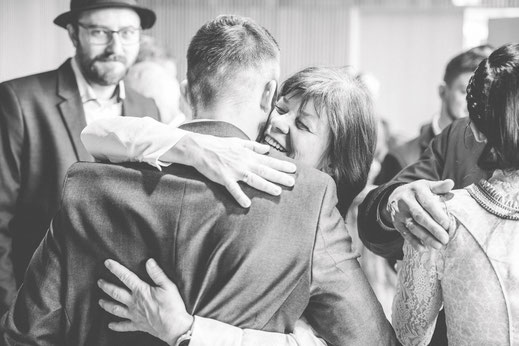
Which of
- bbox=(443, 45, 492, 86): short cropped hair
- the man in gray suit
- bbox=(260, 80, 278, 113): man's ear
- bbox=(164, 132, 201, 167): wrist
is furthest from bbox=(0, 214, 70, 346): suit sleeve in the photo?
bbox=(443, 45, 492, 86): short cropped hair

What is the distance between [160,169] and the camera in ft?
5.18

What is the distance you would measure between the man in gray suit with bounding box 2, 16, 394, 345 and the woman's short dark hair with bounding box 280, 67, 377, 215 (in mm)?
289

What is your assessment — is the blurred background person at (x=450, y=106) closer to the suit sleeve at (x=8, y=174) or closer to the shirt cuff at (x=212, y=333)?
the suit sleeve at (x=8, y=174)

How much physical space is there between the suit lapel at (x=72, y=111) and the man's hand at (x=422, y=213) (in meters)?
1.52

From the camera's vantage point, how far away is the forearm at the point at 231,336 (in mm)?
1534

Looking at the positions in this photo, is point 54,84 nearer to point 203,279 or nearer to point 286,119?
point 286,119

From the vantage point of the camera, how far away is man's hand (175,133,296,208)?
1.54 meters

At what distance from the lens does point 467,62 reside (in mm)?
3523

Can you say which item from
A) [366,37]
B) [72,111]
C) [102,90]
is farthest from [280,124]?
[366,37]

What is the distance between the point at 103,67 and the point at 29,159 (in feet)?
1.64

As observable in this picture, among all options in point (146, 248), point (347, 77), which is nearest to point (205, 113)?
point (146, 248)

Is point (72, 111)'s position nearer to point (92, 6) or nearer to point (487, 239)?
point (92, 6)

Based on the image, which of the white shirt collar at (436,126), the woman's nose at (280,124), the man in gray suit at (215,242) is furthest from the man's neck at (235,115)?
the white shirt collar at (436,126)

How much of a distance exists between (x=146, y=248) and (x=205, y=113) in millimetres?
345
